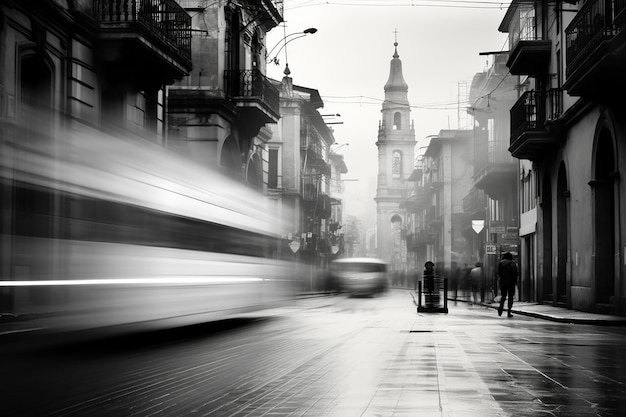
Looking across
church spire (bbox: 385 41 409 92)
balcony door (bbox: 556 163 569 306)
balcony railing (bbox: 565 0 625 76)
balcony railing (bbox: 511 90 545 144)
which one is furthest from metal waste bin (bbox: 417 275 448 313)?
church spire (bbox: 385 41 409 92)

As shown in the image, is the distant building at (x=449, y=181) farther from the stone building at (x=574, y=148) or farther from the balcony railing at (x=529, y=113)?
the balcony railing at (x=529, y=113)

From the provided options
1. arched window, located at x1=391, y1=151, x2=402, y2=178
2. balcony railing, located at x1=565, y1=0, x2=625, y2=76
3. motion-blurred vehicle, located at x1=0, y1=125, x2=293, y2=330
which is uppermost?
arched window, located at x1=391, y1=151, x2=402, y2=178

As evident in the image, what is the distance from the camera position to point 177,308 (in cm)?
1521

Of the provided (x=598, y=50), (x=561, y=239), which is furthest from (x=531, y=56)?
(x=598, y=50)

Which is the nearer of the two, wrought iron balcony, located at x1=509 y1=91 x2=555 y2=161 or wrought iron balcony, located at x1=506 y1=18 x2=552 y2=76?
wrought iron balcony, located at x1=509 y1=91 x2=555 y2=161

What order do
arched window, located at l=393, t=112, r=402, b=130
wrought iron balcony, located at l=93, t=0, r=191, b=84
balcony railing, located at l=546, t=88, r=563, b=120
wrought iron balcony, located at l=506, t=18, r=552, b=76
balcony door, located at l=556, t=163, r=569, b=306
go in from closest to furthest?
wrought iron balcony, located at l=93, t=0, r=191, b=84
balcony railing, located at l=546, t=88, r=563, b=120
balcony door, located at l=556, t=163, r=569, b=306
wrought iron balcony, located at l=506, t=18, r=552, b=76
arched window, located at l=393, t=112, r=402, b=130

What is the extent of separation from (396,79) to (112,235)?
12352cm

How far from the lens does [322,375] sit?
10.5m

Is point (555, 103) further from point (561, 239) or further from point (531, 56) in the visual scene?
point (561, 239)

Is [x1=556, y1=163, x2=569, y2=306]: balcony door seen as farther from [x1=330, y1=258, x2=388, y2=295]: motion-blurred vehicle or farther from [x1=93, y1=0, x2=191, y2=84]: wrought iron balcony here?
[x1=330, y1=258, x2=388, y2=295]: motion-blurred vehicle

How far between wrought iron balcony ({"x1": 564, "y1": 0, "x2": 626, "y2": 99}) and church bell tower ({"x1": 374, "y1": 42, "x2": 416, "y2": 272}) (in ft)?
330

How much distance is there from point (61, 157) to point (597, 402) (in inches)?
278

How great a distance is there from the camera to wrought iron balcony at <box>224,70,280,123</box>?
3569cm

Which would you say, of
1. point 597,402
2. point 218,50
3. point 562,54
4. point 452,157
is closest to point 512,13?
point 562,54
